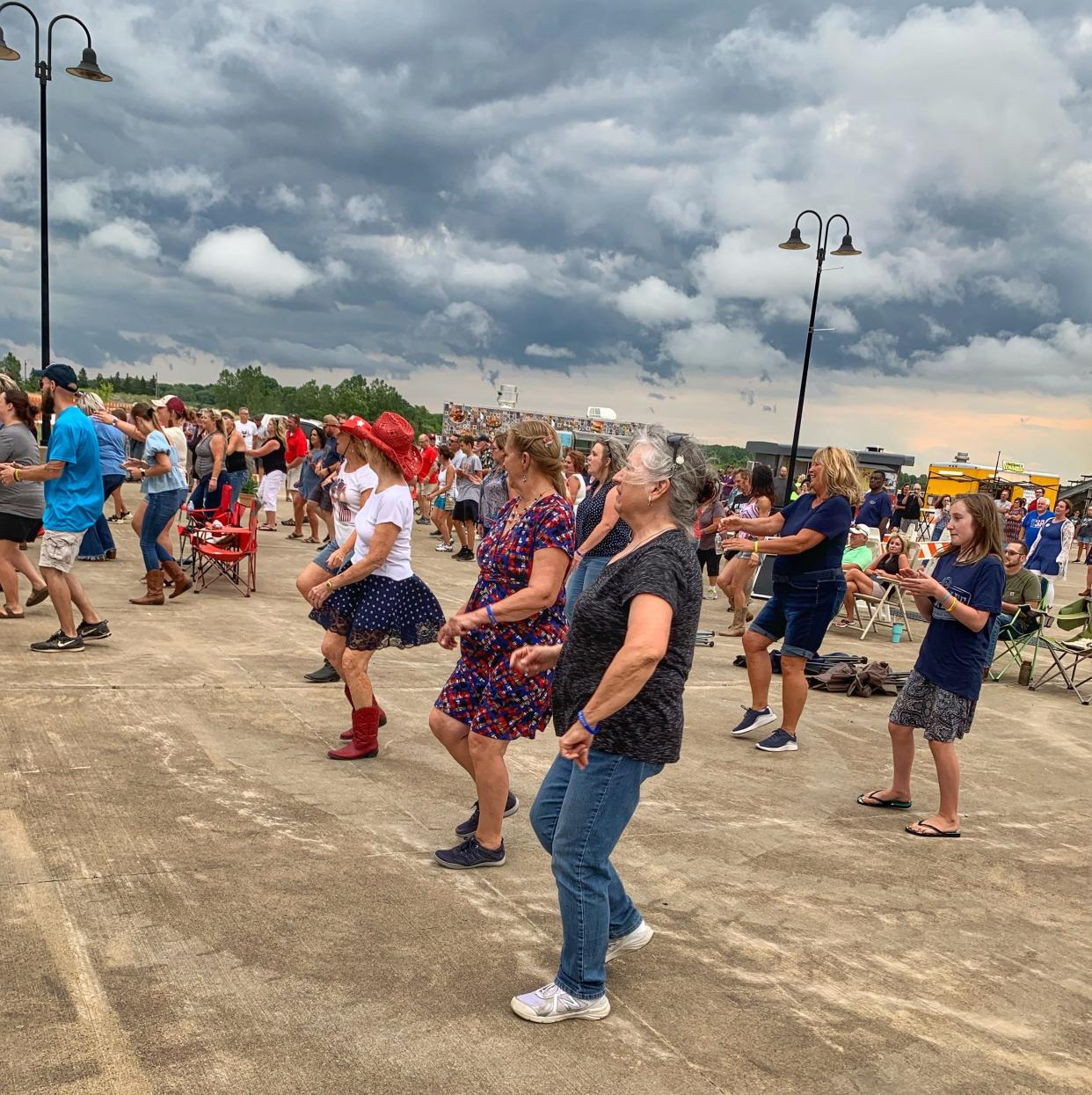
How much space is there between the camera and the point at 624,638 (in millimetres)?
2812

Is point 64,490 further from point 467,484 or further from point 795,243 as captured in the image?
point 795,243

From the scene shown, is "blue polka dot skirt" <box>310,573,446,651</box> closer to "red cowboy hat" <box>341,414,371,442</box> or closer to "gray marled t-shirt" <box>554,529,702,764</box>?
"red cowboy hat" <box>341,414,371,442</box>

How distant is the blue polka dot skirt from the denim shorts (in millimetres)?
2230

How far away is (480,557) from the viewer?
12.9 feet

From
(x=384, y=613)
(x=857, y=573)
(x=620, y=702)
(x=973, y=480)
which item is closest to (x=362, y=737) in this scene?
(x=384, y=613)

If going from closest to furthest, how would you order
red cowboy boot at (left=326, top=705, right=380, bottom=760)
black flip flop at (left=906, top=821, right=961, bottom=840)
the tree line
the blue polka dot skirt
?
black flip flop at (left=906, top=821, right=961, bottom=840), the blue polka dot skirt, red cowboy boot at (left=326, top=705, right=380, bottom=760), the tree line

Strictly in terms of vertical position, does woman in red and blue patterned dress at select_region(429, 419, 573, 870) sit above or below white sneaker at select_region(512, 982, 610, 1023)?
above

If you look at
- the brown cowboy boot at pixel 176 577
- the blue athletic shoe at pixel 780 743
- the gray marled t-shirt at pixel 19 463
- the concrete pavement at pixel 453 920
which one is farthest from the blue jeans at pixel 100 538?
the blue athletic shoe at pixel 780 743

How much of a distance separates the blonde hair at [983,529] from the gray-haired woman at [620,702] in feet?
7.93

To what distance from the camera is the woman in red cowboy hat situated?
16.2 feet

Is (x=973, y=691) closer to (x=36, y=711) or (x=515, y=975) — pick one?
(x=515, y=975)

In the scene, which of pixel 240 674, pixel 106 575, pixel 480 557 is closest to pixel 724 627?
pixel 240 674

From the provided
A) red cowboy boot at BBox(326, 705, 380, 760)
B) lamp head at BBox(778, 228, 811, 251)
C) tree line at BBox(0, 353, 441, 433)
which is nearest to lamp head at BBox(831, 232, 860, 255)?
lamp head at BBox(778, 228, 811, 251)

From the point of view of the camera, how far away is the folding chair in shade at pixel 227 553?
9961 mm
